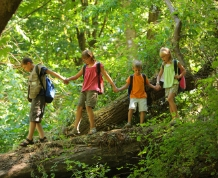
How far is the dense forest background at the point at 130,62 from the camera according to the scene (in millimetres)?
4848

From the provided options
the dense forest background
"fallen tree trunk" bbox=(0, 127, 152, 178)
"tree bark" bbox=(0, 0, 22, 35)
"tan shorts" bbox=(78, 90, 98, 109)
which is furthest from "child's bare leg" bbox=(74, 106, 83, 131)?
"tree bark" bbox=(0, 0, 22, 35)

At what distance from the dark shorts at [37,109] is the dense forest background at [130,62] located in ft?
3.36

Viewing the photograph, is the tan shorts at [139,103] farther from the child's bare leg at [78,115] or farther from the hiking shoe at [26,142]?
the hiking shoe at [26,142]

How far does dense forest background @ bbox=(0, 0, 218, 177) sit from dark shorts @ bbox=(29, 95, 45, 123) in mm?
1024

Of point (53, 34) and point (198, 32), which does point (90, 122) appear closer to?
Result: point (198, 32)

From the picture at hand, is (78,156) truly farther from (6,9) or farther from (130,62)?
(6,9)

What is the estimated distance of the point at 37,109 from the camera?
7.40 metres

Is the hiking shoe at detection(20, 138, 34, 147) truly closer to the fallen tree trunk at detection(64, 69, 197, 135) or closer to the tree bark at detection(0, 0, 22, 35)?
the fallen tree trunk at detection(64, 69, 197, 135)

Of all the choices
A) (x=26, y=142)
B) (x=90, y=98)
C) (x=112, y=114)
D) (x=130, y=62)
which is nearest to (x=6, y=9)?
(x=90, y=98)

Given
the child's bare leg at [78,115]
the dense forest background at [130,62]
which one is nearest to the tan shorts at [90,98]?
the child's bare leg at [78,115]

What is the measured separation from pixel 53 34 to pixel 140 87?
10.8m

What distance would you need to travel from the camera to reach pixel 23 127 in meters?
9.95

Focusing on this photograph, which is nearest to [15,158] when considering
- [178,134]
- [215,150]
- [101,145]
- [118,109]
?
[101,145]

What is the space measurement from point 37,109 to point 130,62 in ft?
11.0
